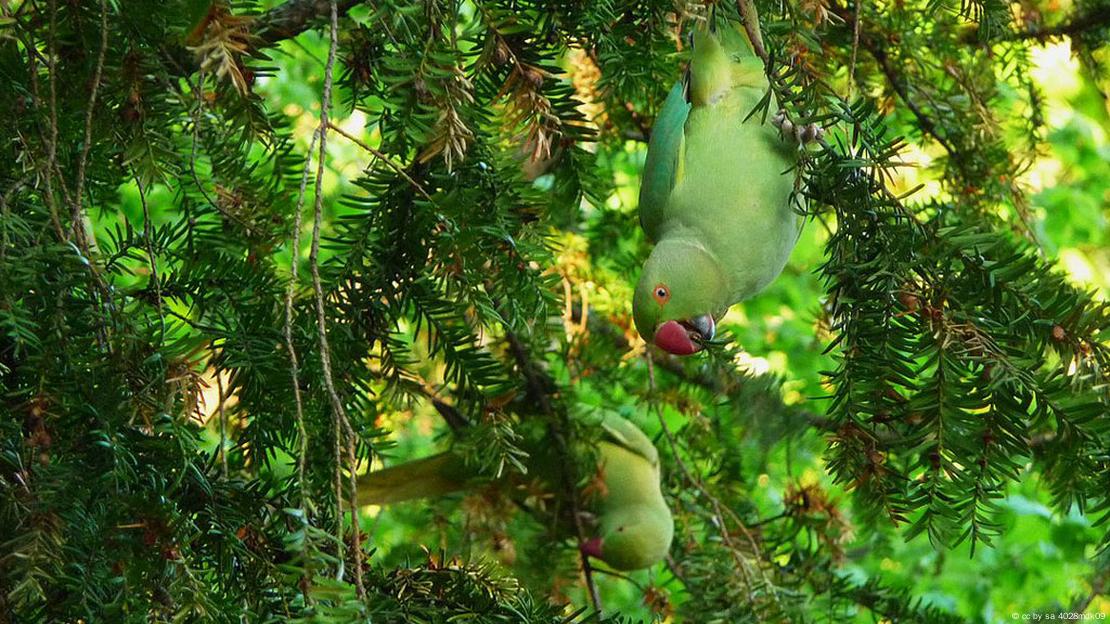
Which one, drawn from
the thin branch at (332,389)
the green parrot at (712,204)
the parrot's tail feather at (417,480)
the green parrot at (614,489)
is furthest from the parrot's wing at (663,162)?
the parrot's tail feather at (417,480)

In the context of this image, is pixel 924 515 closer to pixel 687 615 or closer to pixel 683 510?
pixel 687 615

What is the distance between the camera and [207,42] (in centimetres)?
87

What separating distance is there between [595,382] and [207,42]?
1144 mm

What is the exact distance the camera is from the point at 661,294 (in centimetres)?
98

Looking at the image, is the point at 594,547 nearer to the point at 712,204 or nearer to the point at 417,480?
the point at 417,480

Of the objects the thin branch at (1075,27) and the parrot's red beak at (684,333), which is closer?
the parrot's red beak at (684,333)

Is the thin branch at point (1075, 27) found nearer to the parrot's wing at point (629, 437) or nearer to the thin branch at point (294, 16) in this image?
the parrot's wing at point (629, 437)

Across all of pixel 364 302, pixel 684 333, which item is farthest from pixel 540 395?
pixel 684 333

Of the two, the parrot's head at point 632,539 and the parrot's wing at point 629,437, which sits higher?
the parrot's wing at point 629,437

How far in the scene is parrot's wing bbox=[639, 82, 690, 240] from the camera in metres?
1.00

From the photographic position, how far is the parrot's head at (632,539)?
1699mm

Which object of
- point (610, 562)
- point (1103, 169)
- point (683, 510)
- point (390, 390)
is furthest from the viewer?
point (1103, 169)

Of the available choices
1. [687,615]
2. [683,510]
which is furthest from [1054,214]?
[687,615]

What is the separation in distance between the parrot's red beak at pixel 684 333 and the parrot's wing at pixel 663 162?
0.10 m
